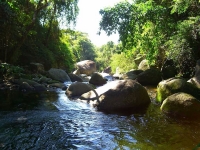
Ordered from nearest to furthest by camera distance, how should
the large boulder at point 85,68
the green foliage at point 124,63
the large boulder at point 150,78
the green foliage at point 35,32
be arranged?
the green foliage at point 35,32 < the large boulder at point 150,78 < the green foliage at point 124,63 < the large boulder at point 85,68

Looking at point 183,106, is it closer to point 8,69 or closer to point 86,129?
point 86,129

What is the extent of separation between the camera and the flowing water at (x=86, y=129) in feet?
12.8

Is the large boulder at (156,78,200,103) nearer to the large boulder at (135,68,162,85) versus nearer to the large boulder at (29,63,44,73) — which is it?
the large boulder at (135,68,162,85)

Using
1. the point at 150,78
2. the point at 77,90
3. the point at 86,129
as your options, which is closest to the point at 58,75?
the point at 77,90

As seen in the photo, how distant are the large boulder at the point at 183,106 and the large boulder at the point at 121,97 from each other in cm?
115

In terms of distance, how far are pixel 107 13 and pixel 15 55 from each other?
643 centimetres

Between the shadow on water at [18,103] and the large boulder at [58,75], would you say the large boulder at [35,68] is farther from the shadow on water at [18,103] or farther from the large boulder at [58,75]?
the shadow on water at [18,103]

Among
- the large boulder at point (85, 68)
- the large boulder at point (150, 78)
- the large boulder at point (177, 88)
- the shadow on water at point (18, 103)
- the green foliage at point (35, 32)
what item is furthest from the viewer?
the large boulder at point (85, 68)

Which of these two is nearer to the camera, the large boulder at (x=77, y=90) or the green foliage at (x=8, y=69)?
the large boulder at (x=77, y=90)

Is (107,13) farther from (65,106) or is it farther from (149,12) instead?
(65,106)

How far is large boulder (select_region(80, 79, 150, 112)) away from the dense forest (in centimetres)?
382

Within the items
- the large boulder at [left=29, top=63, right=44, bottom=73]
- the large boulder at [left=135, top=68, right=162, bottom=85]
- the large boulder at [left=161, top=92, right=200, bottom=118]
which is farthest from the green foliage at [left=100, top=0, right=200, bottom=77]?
the large boulder at [left=29, top=63, right=44, bottom=73]

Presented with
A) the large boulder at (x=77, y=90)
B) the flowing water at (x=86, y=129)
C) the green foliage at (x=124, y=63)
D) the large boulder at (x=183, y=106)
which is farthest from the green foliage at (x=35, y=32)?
the large boulder at (x=183, y=106)

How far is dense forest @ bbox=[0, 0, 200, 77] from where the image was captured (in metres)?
9.83
